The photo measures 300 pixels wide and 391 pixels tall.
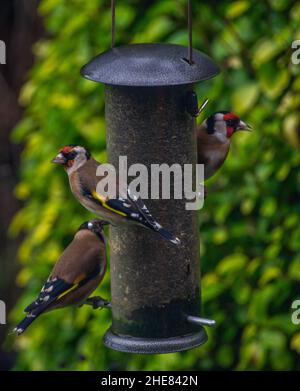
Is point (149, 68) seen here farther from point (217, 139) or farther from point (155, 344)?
point (155, 344)

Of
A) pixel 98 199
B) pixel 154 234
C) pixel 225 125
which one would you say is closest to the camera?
pixel 98 199

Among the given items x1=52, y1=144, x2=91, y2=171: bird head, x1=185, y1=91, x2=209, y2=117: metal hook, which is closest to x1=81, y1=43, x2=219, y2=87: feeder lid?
x1=185, y1=91, x2=209, y2=117: metal hook

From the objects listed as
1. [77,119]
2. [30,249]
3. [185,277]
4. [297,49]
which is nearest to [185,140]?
[185,277]

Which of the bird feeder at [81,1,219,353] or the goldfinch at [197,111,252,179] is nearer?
the bird feeder at [81,1,219,353]

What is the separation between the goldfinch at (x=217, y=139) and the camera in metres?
5.29

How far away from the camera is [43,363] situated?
726 cm

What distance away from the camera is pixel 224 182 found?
256 inches

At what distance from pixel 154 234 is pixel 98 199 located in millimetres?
402

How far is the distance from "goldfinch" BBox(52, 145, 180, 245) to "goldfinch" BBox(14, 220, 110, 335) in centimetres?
26

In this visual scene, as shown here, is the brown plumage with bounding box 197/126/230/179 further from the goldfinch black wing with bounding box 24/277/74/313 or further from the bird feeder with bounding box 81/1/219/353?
the goldfinch black wing with bounding box 24/277/74/313

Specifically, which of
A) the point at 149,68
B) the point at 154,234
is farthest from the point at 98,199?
the point at 149,68

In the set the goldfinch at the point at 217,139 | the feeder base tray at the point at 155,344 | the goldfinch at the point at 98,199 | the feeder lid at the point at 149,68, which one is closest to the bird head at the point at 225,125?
the goldfinch at the point at 217,139

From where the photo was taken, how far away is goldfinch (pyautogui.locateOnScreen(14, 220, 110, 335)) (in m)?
4.98
